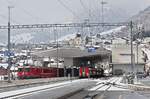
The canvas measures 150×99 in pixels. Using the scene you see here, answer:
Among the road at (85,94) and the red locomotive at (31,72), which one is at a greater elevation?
the red locomotive at (31,72)

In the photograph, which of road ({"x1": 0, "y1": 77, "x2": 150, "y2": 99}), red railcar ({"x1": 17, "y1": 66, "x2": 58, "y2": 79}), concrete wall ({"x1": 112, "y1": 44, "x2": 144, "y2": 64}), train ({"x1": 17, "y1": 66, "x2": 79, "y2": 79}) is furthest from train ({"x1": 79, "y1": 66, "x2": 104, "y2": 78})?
road ({"x1": 0, "y1": 77, "x2": 150, "y2": 99})

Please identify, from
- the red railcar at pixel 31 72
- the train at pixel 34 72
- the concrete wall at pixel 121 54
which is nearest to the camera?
the red railcar at pixel 31 72

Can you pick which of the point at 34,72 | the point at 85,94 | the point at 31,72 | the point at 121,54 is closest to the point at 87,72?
the point at 34,72

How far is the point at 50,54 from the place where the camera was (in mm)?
173000

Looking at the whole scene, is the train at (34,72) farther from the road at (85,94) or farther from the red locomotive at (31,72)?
the road at (85,94)

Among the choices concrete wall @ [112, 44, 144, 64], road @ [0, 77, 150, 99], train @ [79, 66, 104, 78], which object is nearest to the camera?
road @ [0, 77, 150, 99]

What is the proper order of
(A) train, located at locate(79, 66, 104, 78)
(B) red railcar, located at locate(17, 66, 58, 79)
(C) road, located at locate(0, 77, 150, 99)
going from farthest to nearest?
1. (A) train, located at locate(79, 66, 104, 78)
2. (B) red railcar, located at locate(17, 66, 58, 79)
3. (C) road, located at locate(0, 77, 150, 99)

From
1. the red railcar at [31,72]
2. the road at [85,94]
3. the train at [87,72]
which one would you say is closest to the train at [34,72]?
the red railcar at [31,72]

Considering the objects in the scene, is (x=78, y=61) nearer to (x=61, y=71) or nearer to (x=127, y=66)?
(x=127, y=66)

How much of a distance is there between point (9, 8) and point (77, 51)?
77.3 m

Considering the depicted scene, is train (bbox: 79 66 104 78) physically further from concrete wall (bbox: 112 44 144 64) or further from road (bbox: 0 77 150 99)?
road (bbox: 0 77 150 99)

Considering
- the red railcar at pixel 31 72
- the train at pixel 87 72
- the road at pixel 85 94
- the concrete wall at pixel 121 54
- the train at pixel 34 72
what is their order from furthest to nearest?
the concrete wall at pixel 121 54 < the train at pixel 87 72 < the train at pixel 34 72 < the red railcar at pixel 31 72 < the road at pixel 85 94

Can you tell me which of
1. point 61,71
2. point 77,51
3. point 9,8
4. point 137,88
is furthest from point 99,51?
point 137,88

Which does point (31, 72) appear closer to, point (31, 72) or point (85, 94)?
point (31, 72)
